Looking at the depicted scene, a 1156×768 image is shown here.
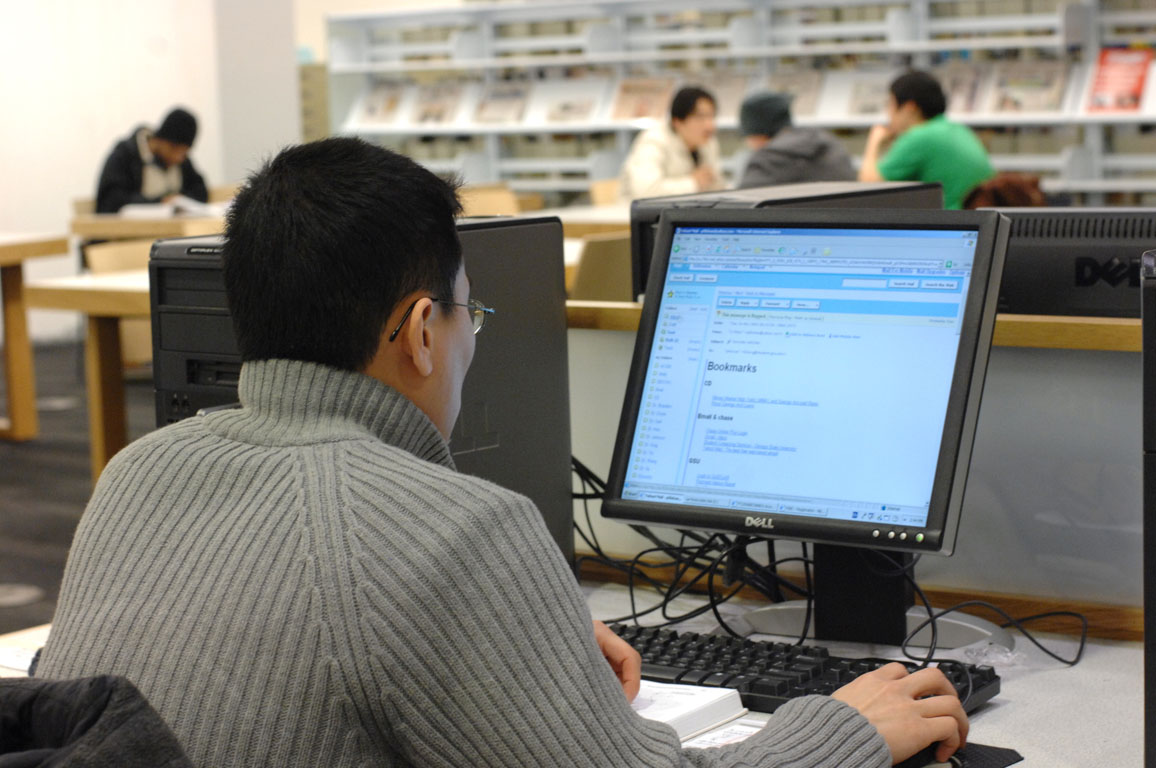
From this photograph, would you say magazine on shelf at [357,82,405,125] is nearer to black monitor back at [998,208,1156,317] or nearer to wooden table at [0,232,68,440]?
wooden table at [0,232,68,440]

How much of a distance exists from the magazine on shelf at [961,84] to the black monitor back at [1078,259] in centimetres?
526

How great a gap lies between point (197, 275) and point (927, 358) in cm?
75

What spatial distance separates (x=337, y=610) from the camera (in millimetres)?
813

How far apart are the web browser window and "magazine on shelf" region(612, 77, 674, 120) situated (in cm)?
630

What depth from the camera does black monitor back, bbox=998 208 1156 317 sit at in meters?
1.63

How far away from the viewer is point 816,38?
7078 millimetres

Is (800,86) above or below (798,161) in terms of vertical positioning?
above

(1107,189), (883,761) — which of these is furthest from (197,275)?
(1107,189)

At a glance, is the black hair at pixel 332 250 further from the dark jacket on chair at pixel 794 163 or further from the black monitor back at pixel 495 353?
the dark jacket on chair at pixel 794 163

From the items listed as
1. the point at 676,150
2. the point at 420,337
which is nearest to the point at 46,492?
the point at 676,150

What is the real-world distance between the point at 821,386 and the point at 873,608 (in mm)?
238

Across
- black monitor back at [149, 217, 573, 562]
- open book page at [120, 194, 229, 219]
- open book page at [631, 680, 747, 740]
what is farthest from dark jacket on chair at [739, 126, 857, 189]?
open book page at [631, 680, 747, 740]

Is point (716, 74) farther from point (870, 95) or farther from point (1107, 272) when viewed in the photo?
point (1107, 272)

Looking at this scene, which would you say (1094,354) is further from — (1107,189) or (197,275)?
(1107,189)
